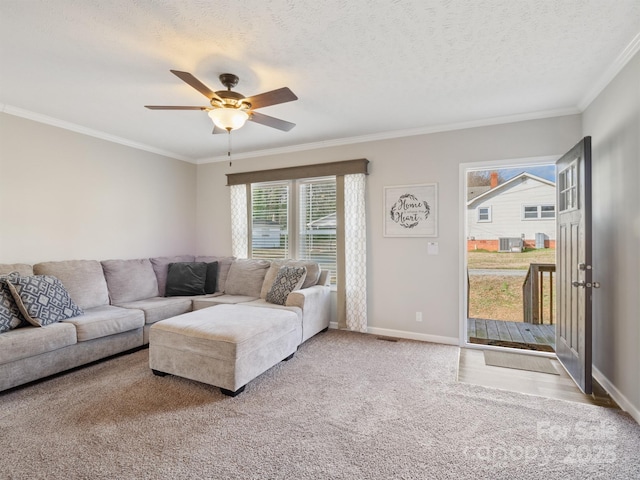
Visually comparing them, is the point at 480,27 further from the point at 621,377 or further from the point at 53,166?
the point at 53,166

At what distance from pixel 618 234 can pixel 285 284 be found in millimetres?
3086

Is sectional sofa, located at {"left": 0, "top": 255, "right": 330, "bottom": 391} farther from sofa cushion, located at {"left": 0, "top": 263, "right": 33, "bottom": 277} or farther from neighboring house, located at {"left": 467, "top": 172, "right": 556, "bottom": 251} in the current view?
neighboring house, located at {"left": 467, "top": 172, "right": 556, "bottom": 251}

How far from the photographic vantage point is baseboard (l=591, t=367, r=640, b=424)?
2.16 metres

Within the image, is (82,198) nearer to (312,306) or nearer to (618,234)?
(312,306)

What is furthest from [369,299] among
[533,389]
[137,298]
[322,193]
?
[137,298]

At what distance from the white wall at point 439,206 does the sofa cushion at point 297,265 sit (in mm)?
711

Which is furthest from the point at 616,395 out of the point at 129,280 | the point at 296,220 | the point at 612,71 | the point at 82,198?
the point at 82,198

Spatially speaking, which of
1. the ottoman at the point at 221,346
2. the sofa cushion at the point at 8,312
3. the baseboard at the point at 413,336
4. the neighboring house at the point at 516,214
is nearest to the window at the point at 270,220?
the baseboard at the point at 413,336

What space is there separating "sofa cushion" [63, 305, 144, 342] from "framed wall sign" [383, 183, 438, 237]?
3033 mm

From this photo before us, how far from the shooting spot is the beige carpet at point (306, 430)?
5.65 ft

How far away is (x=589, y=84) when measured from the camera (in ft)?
8.85

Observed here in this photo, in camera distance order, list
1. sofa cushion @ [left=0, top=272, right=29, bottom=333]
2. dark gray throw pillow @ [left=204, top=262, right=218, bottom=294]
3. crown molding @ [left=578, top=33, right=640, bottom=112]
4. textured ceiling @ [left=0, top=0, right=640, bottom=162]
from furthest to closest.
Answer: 1. dark gray throw pillow @ [left=204, top=262, right=218, bottom=294]
2. sofa cushion @ [left=0, top=272, right=29, bottom=333]
3. crown molding @ [left=578, top=33, right=640, bottom=112]
4. textured ceiling @ [left=0, top=0, right=640, bottom=162]

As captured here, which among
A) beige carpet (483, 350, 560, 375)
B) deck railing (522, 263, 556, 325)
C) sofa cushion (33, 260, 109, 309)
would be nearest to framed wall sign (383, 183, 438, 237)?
beige carpet (483, 350, 560, 375)

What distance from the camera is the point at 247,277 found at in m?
4.40
